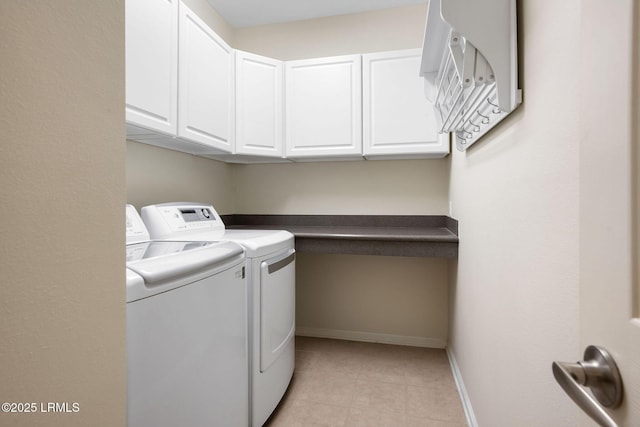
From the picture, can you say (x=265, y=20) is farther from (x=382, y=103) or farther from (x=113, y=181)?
(x=113, y=181)

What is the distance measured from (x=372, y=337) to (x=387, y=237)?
1092 mm

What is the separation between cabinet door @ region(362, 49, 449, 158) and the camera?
6.85 feet

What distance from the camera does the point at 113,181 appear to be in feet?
1.79

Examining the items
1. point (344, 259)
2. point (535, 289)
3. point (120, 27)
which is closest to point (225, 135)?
point (344, 259)

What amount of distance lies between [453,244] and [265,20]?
7.65ft

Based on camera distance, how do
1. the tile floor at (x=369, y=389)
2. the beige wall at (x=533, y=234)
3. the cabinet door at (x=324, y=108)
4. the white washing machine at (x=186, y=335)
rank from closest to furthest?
1. the beige wall at (x=533, y=234)
2. the white washing machine at (x=186, y=335)
3. the tile floor at (x=369, y=389)
4. the cabinet door at (x=324, y=108)

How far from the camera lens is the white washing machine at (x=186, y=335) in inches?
32.7

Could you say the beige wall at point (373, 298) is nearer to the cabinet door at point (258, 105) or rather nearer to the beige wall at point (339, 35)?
the cabinet door at point (258, 105)

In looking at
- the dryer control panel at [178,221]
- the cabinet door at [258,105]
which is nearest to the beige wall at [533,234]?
the dryer control panel at [178,221]

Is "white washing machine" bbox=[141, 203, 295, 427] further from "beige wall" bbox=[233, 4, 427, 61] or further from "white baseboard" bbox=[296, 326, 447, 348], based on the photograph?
"beige wall" bbox=[233, 4, 427, 61]

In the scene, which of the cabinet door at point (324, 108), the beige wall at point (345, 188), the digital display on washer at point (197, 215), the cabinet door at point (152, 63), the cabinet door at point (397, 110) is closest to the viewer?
the cabinet door at point (152, 63)

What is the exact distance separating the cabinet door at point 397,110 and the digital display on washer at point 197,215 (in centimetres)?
119

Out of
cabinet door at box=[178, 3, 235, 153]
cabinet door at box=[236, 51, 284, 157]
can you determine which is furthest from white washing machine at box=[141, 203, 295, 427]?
cabinet door at box=[236, 51, 284, 157]

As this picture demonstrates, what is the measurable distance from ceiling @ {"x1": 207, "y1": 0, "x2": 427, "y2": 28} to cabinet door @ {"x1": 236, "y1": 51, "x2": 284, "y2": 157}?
0.48m
